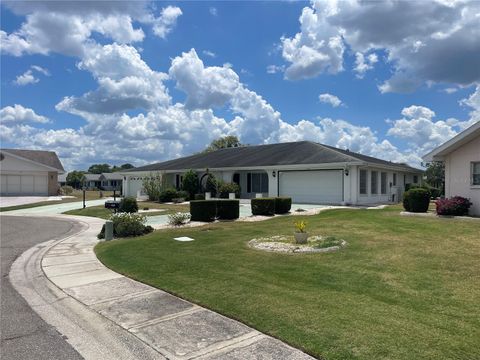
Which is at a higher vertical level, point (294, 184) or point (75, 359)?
point (294, 184)

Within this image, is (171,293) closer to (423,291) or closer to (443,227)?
(423,291)

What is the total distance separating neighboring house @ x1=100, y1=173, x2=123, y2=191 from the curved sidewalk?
9642cm

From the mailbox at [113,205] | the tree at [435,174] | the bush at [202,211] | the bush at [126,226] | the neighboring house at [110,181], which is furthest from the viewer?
the neighboring house at [110,181]

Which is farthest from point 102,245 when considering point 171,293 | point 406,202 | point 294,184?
point 294,184

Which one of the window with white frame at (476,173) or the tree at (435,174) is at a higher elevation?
the tree at (435,174)

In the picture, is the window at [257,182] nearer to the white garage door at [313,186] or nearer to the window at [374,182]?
the white garage door at [313,186]

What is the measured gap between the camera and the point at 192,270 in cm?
853

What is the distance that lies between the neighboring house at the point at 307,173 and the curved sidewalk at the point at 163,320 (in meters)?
19.7

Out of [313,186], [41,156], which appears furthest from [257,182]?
[41,156]

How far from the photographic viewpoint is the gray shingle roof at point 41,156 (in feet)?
167

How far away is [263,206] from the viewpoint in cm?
2058

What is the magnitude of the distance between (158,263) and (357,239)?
5459 millimetres

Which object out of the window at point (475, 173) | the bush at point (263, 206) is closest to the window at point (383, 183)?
the bush at point (263, 206)

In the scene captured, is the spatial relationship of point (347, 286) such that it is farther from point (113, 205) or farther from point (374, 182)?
point (374, 182)
